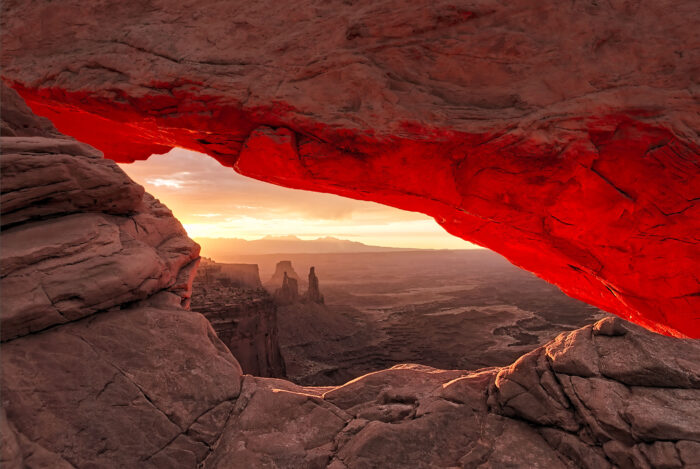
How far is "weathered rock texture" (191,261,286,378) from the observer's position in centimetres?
2206

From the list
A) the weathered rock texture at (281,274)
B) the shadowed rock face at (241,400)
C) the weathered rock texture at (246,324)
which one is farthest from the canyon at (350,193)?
the weathered rock texture at (281,274)

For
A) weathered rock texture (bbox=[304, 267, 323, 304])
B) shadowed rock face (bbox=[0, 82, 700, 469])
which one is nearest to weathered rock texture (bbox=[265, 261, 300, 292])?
weathered rock texture (bbox=[304, 267, 323, 304])

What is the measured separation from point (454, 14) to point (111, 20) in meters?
6.52

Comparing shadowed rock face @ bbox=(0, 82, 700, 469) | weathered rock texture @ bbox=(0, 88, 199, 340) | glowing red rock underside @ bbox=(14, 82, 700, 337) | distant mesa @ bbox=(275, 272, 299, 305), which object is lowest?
distant mesa @ bbox=(275, 272, 299, 305)

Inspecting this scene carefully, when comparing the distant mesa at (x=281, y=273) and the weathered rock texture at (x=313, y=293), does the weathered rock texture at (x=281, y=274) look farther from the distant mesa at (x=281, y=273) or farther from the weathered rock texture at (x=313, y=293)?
the weathered rock texture at (x=313, y=293)

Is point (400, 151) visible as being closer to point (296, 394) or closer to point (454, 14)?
point (454, 14)

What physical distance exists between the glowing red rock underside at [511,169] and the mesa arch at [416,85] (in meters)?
0.04

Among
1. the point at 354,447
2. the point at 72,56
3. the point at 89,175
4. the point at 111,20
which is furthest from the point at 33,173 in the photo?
the point at 354,447

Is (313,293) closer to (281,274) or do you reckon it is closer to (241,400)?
(281,274)

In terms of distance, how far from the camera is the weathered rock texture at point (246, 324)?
72.4ft

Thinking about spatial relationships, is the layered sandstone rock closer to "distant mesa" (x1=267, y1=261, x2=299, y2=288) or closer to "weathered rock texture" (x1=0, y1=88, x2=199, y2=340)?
"weathered rock texture" (x1=0, y1=88, x2=199, y2=340)

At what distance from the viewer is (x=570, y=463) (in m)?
3.85

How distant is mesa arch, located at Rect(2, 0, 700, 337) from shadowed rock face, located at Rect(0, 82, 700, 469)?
7.58 ft

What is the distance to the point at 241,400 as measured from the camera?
192 inches
